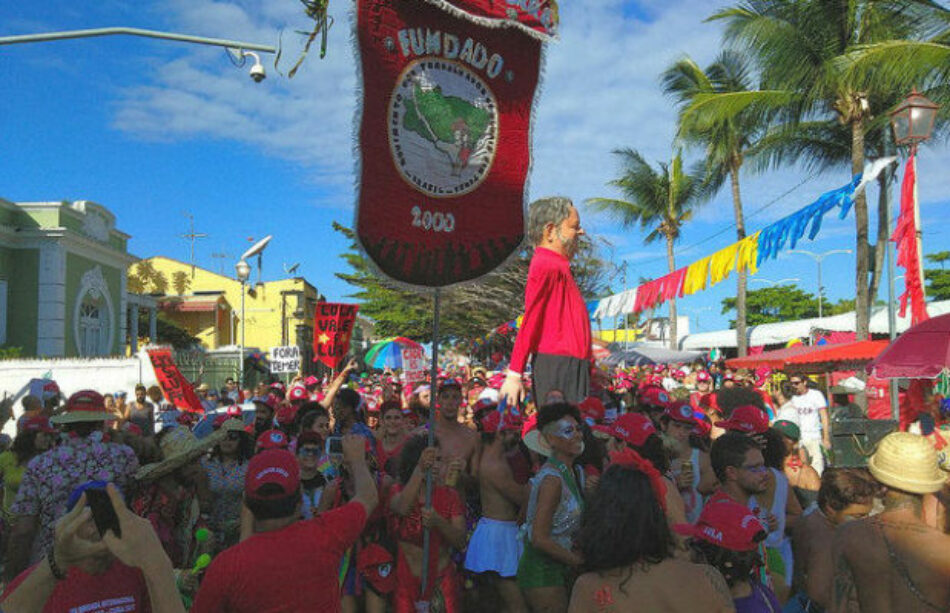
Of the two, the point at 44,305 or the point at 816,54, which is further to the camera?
the point at 44,305

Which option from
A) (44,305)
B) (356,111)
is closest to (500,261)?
(356,111)

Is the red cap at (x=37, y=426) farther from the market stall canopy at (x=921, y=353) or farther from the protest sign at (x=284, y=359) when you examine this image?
the protest sign at (x=284, y=359)

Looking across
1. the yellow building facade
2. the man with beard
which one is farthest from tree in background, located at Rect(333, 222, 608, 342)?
the man with beard

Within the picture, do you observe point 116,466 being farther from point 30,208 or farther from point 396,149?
point 30,208

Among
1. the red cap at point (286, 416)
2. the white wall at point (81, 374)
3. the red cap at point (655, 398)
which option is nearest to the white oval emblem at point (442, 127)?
the red cap at point (655, 398)

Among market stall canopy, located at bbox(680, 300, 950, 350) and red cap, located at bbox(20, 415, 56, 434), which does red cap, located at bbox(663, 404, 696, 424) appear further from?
market stall canopy, located at bbox(680, 300, 950, 350)

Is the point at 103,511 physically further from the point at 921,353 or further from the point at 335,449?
the point at 921,353

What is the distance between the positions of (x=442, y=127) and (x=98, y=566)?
2.36 meters

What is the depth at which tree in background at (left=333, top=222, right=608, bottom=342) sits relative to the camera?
27.1 meters

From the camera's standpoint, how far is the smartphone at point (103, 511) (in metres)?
2.11

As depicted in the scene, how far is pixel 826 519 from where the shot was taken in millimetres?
3926

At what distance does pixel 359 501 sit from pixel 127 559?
3.47 ft

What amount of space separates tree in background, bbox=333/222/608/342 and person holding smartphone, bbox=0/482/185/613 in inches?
870

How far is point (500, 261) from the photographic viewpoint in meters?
3.77
